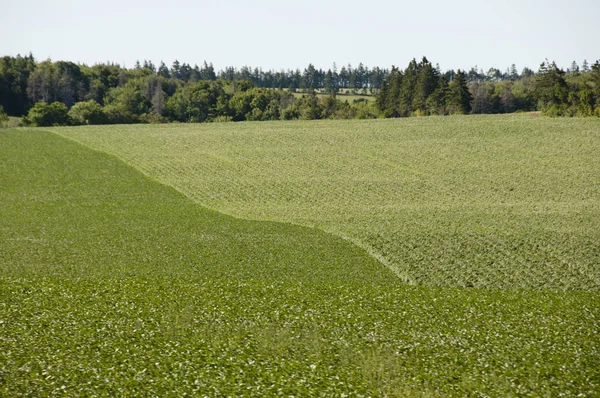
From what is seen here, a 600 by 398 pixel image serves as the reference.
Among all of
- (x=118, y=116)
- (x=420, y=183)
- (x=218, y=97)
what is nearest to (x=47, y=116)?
(x=118, y=116)

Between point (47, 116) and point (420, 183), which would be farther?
point (47, 116)

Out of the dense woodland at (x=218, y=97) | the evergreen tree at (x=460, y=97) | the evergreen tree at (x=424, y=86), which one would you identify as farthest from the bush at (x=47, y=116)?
the evergreen tree at (x=460, y=97)

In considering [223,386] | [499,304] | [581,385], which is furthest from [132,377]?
[499,304]

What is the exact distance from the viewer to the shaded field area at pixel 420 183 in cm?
3587

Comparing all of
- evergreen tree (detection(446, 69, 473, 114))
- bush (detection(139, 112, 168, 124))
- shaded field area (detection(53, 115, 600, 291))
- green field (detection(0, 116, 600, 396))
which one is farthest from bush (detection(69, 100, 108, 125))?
evergreen tree (detection(446, 69, 473, 114))

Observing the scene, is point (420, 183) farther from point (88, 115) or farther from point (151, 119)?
point (151, 119)

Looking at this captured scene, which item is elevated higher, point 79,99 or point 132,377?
point 79,99

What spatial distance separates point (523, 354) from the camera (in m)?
21.6

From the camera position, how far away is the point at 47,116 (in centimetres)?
11862

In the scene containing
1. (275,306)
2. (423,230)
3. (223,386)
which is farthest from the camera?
(423,230)

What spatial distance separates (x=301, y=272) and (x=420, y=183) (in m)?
30.0

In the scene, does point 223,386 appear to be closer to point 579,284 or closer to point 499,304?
point 499,304

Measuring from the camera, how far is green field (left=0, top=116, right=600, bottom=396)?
1988cm

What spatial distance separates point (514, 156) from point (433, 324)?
168ft
